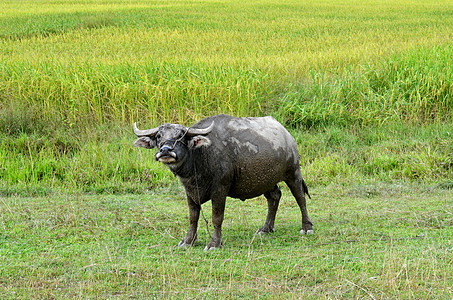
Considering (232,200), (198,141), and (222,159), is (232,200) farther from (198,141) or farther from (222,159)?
(198,141)

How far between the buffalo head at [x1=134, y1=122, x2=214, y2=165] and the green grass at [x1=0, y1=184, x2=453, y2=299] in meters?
0.91

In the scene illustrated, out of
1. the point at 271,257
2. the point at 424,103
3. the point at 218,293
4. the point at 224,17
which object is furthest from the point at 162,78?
the point at 224,17

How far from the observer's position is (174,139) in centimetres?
494

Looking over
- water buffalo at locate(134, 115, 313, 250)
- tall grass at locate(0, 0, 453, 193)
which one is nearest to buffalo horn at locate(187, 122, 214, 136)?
water buffalo at locate(134, 115, 313, 250)

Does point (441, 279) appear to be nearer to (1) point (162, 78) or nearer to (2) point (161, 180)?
(2) point (161, 180)

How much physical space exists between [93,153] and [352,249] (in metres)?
5.28

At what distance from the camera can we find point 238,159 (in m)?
5.51

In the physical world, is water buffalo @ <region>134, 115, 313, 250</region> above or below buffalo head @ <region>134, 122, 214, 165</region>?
below

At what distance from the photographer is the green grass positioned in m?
4.21

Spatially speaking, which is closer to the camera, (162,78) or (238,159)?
(238,159)

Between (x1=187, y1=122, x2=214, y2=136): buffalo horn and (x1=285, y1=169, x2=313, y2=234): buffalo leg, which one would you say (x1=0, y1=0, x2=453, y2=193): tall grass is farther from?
(x1=187, y1=122, x2=214, y2=136): buffalo horn

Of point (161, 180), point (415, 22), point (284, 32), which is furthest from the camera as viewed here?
point (415, 22)

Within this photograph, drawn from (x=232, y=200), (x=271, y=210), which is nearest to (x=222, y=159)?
(x=271, y=210)

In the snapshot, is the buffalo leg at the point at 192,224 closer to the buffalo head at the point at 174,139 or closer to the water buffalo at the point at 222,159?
the water buffalo at the point at 222,159
